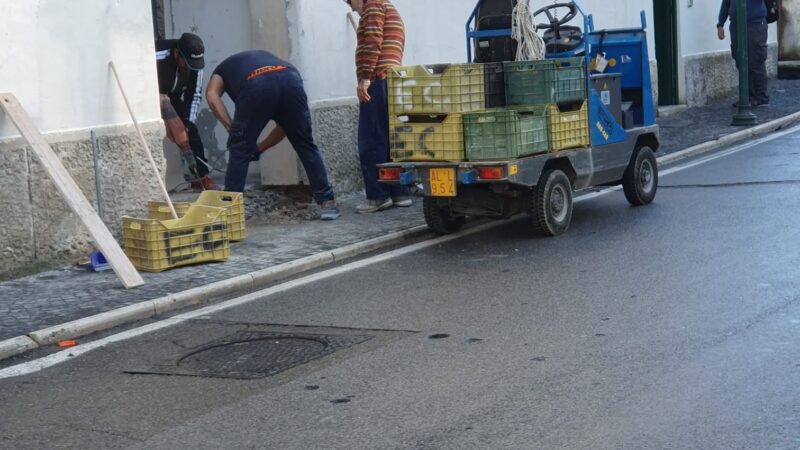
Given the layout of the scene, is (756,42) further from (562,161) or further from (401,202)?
(562,161)

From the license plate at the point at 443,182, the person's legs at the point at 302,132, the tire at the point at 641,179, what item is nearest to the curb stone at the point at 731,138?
the tire at the point at 641,179

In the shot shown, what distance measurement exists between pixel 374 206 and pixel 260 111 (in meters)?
1.50

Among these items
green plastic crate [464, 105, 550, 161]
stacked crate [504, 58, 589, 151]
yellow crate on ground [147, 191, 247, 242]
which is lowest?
yellow crate on ground [147, 191, 247, 242]

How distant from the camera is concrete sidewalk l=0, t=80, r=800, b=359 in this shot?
24.8 ft

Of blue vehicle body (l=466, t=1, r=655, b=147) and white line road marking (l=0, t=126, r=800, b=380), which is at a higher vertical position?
blue vehicle body (l=466, t=1, r=655, b=147)

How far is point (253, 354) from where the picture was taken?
22.0 ft

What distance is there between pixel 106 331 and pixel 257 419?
7.72 feet

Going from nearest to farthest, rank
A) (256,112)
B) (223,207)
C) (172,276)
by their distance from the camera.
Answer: (172,276)
(223,207)
(256,112)

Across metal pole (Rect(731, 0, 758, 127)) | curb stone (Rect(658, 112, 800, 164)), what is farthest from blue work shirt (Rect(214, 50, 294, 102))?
metal pole (Rect(731, 0, 758, 127))

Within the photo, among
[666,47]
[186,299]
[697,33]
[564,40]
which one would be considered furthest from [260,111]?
[697,33]

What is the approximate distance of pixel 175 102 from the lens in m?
12.7

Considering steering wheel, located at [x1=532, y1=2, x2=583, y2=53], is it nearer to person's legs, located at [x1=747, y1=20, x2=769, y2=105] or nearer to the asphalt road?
the asphalt road

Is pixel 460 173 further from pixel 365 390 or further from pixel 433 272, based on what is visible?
pixel 365 390

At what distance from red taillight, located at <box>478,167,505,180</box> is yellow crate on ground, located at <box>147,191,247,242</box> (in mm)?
1961
